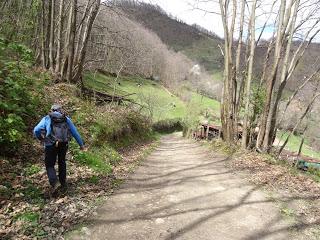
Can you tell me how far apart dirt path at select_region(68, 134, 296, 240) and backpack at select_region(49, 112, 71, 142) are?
158cm

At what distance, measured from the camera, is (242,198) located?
27.6ft

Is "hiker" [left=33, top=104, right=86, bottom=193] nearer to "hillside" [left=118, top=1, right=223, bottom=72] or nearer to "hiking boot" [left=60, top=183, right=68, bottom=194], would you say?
"hiking boot" [left=60, top=183, right=68, bottom=194]

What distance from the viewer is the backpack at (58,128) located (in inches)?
274

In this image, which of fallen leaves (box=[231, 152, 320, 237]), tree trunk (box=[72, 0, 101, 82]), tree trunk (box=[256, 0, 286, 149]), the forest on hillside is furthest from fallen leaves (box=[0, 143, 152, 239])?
tree trunk (box=[256, 0, 286, 149])

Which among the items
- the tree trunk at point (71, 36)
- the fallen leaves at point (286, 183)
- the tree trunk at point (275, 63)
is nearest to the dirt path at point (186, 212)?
the fallen leaves at point (286, 183)

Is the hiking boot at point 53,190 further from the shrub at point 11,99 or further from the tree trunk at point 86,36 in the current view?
the tree trunk at point 86,36

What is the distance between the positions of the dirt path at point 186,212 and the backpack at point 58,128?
1.58 metres

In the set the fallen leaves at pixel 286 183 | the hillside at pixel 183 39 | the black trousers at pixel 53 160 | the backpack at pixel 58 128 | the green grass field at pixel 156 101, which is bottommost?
the green grass field at pixel 156 101

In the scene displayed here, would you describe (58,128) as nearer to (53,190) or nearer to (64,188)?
(53,190)

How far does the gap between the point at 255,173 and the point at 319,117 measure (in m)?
24.8

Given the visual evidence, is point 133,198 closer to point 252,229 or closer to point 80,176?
point 80,176

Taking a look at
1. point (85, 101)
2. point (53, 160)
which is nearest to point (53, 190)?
point (53, 160)

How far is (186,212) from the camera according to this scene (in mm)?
7078

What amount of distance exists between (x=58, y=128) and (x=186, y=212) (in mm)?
2948
